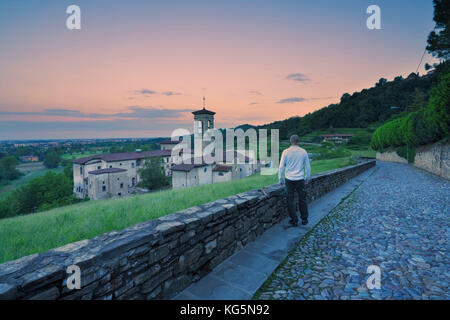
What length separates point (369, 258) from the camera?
338 cm

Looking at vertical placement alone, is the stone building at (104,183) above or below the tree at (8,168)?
below

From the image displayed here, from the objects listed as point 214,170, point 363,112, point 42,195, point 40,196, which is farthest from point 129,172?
point 363,112

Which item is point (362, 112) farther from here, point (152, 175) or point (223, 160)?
point (152, 175)

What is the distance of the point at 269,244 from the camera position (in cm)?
396

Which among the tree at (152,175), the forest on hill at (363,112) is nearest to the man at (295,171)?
the tree at (152,175)

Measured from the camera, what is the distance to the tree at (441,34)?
15906mm

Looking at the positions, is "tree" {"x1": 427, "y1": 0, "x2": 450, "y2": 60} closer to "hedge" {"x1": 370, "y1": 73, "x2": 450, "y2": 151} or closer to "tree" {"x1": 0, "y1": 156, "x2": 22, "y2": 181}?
"hedge" {"x1": 370, "y1": 73, "x2": 450, "y2": 151}

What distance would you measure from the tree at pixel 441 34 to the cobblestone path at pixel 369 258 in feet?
63.9

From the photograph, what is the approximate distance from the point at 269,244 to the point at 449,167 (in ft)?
53.6

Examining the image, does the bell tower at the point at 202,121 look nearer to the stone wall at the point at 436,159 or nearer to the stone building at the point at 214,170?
the stone building at the point at 214,170

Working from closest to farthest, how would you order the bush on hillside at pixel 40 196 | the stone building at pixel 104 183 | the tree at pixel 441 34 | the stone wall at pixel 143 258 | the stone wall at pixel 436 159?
the stone wall at pixel 143 258 < the stone wall at pixel 436 159 < the tree at pixel 441 34 < the bush on hillside at pixel 40 196 < the stone building at pixel 104 183

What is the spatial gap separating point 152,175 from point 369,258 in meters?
42.4

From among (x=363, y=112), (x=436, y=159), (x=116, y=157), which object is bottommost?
(x=116, y=157)
